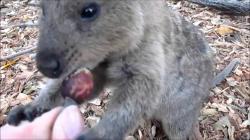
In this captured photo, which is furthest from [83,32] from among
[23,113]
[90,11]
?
[23,113]

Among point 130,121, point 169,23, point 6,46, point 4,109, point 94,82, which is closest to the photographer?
point 130,121

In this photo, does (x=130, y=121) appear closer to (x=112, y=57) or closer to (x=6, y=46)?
(x=112, y=57)

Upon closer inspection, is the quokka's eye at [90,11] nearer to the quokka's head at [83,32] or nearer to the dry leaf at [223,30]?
the quokka's head at [83,32]

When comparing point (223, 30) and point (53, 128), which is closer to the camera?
point (53, 128)

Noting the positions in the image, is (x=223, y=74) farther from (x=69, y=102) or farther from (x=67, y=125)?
(x=67, y=125)

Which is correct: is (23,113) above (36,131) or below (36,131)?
below

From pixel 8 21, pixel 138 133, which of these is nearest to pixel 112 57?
pixel 138 133
